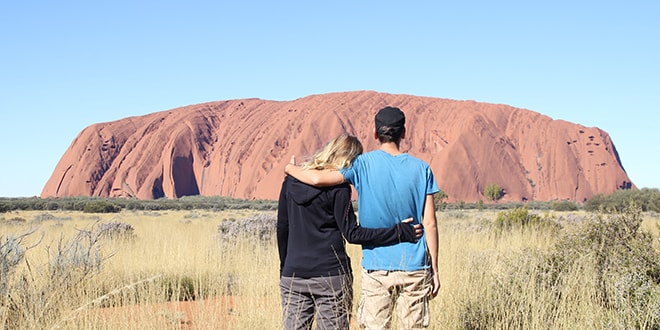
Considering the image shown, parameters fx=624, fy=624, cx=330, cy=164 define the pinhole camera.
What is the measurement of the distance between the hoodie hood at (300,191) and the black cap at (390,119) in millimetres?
502

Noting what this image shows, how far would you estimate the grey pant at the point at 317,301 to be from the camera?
3.47 metres

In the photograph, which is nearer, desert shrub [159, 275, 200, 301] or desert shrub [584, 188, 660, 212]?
desert shrub [159, 275, 200, 301]

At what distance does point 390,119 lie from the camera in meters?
3.40

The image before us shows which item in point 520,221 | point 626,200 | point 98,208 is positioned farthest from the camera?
point 98,208

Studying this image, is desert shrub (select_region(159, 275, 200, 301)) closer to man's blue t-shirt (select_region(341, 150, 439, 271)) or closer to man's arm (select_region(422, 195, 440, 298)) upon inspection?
man's blue t-shirt (select_region(341, 150, 439, 271))

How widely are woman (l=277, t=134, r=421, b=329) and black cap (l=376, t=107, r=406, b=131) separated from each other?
0.20 meters

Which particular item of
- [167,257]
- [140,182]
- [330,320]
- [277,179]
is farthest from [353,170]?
[140,182]

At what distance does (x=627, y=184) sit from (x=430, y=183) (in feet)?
314

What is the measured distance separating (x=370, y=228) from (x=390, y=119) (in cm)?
60

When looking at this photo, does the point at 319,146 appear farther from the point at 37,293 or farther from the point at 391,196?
the point at 391,196

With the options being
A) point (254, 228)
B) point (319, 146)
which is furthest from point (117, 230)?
point (319, 146)

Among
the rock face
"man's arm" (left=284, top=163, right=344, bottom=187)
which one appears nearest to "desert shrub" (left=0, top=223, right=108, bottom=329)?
"man's arm" (left=284, top=163, right=344, bottom=187)

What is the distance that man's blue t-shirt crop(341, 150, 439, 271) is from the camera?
10.8 ft

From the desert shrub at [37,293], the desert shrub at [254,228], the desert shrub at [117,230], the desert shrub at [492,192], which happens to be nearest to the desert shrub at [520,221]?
the desert shrub at [254,228]
